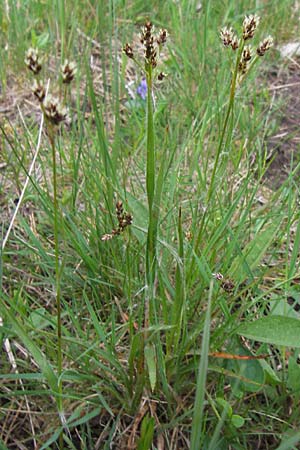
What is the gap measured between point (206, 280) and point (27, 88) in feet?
4.03

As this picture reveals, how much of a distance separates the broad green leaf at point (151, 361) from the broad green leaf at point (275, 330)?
0.17 m

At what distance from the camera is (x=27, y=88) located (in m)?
2.03

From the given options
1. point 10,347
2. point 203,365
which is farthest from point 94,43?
point 203,365

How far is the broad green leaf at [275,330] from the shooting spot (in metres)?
1.05

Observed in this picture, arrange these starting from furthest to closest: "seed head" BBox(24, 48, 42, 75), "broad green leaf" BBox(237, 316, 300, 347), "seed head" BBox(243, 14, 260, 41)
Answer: "broad green leaf" BBox(237, 316, 300, 347) → "seed head" BBox(243, 14, 260, 41) → "seed head" BBox(24, 48, 42, 75)

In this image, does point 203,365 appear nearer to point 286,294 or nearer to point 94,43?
point 286,294

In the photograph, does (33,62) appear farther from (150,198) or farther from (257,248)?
(257,248)

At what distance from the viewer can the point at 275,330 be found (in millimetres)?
1070

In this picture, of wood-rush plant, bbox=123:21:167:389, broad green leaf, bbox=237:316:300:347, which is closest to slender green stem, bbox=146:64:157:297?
wood-rush plant, bbox=123:21:167:389

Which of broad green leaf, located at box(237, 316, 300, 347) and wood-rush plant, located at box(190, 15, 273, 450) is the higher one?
wood-rush plant, located at box(190, 15, 273, 450)

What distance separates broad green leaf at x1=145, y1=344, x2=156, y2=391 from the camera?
98 cm

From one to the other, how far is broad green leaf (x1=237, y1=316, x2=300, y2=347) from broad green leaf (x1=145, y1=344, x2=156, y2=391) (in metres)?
0.17

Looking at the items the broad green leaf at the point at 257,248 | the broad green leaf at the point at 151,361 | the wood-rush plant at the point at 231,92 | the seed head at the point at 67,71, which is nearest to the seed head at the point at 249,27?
the wood-rush plant at the point at 231,92

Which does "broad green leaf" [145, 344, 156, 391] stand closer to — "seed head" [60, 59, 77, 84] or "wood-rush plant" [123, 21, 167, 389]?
"wood-rush plant" [123, 21, 167, 389]
